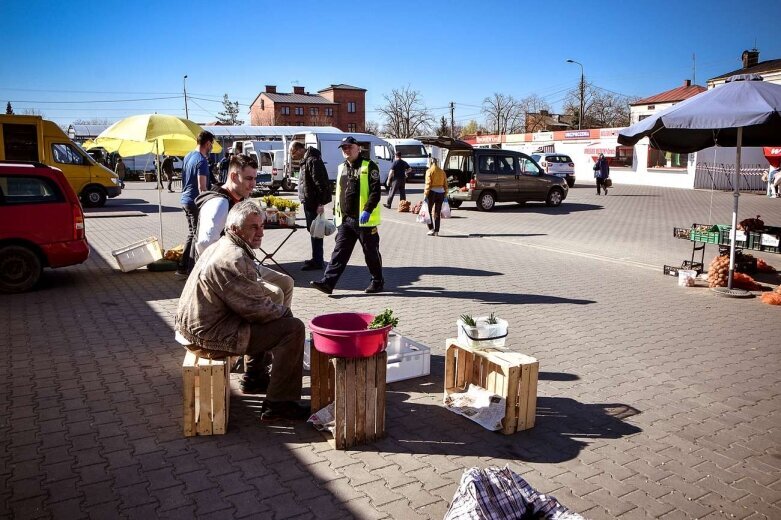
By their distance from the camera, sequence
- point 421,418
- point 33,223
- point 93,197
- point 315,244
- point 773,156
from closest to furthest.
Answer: point 421,418 < point 33,223 < point 315,244 < point 93,197 < point 773,156

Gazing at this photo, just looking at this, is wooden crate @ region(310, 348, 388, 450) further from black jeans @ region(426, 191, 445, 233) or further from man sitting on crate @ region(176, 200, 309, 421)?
black jeans @ region(426, 191, 445, 233)

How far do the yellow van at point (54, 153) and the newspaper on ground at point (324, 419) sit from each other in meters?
17.8

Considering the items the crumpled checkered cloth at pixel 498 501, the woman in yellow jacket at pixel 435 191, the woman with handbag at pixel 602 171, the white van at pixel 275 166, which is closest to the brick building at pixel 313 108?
the white van at pixel 275 166

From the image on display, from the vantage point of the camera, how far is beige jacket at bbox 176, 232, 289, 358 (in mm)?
4098

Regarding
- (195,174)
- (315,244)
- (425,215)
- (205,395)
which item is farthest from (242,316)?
(425,215)

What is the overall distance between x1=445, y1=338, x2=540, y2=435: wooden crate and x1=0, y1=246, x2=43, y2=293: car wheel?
6.63m

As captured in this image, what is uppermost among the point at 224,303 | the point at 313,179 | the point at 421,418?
the point at 313,179

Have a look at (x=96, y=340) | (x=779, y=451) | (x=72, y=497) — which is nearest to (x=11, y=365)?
(x=96, y=340)

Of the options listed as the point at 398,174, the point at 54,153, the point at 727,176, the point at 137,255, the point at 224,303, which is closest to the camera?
the point at 224,303

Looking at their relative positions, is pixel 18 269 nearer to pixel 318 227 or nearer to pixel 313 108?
pixel 318 227

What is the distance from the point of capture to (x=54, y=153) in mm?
20500

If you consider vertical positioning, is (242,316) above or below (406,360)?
above

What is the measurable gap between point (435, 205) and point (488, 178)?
6.62 meters

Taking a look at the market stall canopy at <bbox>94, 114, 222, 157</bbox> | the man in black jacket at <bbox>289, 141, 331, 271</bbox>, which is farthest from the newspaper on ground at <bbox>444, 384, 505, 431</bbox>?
the market stall canopy at <bbox>94, 114, 222, 157</bbox>
